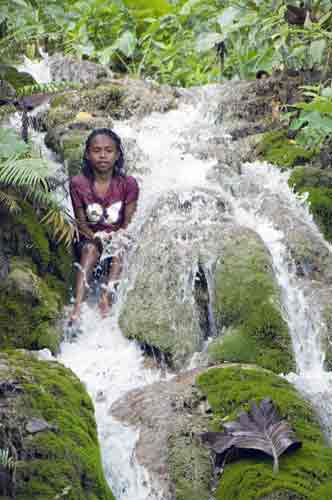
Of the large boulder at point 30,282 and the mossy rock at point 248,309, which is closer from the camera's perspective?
the mossy rock at point 248,309

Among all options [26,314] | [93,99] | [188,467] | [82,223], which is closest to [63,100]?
[93,99]

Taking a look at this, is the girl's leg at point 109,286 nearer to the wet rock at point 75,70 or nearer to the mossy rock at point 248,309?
the mossy rock at point 248,309

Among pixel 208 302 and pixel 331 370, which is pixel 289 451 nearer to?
pixel 331 370

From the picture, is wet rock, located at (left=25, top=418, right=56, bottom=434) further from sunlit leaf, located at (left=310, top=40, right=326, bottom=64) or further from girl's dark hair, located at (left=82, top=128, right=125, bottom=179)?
sunlit leaf, located at (left=310, top=40, right=326, bottom=64)

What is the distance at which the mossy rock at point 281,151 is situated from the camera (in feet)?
28.0

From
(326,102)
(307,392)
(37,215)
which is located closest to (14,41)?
(37,215)

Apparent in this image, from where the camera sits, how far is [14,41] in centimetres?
722

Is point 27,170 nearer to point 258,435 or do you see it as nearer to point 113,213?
point 113,213

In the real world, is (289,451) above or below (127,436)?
above

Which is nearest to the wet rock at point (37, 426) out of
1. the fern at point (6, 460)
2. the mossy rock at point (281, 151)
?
the fern at point (6, 460)

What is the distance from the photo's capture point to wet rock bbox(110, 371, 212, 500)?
13.4ft

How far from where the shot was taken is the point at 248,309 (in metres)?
5.96

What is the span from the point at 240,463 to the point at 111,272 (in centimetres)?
324

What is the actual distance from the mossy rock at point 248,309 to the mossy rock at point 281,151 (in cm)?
208
